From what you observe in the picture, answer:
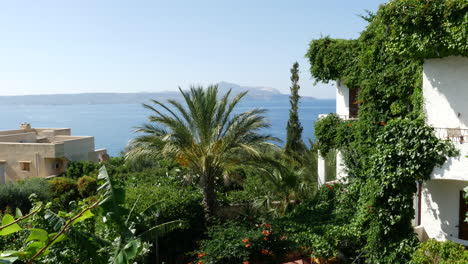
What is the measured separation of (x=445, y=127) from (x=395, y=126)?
4.19ft

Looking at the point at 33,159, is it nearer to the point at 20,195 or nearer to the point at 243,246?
the point at 20,195

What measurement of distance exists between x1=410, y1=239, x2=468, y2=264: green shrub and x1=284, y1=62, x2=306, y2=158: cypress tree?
17.7m

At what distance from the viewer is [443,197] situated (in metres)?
11.7

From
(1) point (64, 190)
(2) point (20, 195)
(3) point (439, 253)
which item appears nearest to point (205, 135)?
(3) point (439, 253)

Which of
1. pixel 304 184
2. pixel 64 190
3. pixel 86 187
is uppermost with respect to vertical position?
pixel 304 184

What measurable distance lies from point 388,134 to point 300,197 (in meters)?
6.68

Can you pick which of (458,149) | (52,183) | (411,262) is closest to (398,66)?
(458,149)

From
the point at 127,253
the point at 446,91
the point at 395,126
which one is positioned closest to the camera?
the point at 127,253

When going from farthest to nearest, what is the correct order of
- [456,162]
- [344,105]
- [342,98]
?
[342,98]
[344,105]
[456,162]

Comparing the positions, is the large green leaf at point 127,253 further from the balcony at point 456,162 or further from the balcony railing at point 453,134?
the balcony railing at point 453,134

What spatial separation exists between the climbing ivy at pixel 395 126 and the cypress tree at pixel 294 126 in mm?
14982

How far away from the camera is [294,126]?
3042 centimetres

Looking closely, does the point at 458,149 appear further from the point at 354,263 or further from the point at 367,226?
the point at 354,263

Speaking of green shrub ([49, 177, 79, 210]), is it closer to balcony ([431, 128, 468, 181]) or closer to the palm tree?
the palm tree
